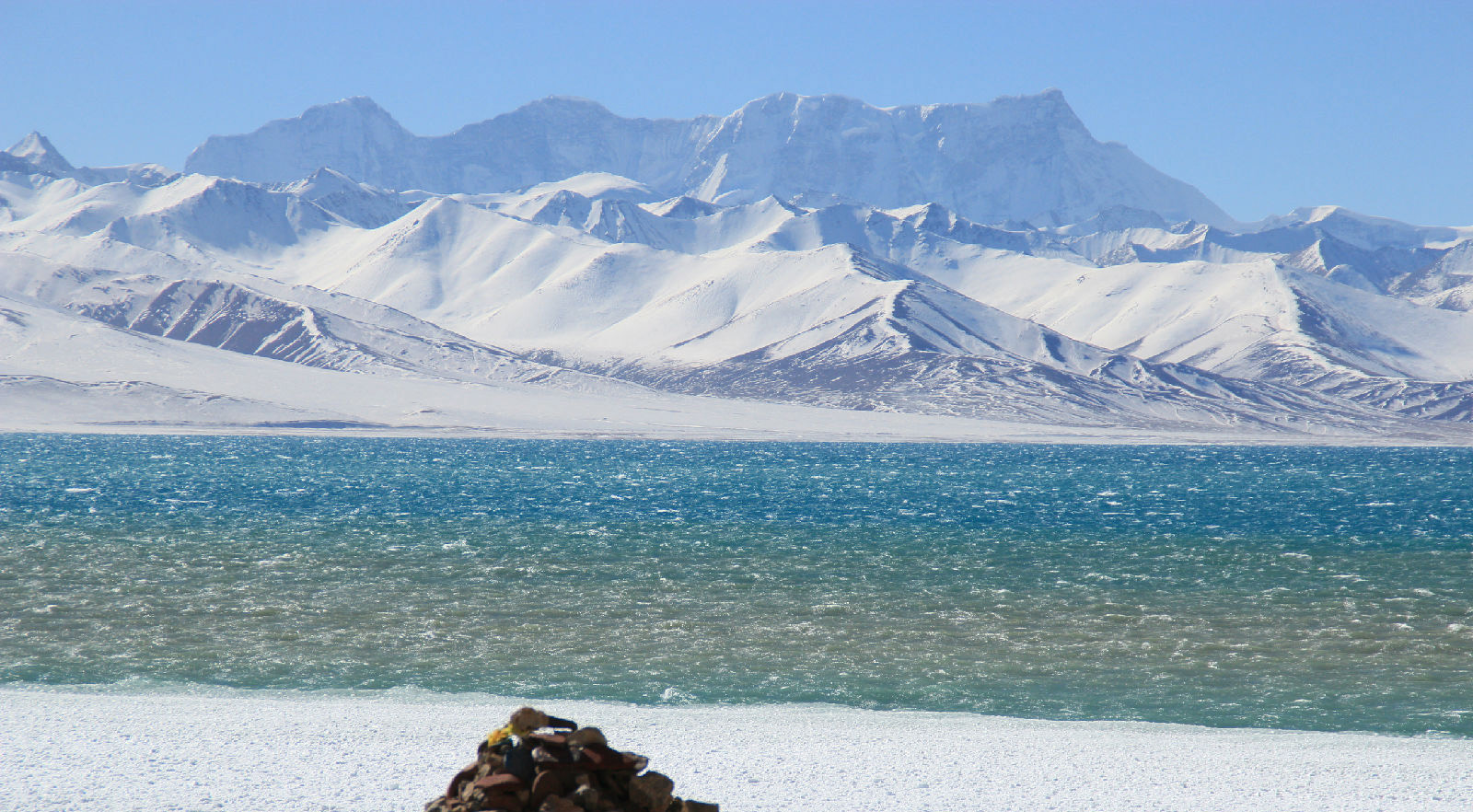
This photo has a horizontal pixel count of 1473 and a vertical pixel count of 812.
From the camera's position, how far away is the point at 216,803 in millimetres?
13234

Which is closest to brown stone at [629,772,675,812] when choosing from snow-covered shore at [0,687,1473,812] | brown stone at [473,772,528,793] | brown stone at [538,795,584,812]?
brown stone at [538,795,584,812]

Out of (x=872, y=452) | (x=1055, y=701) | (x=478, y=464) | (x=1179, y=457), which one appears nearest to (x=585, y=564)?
(x=1055, y=701)

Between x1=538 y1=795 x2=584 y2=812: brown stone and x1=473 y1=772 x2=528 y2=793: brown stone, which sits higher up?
x1=473 y1=772 x2=528 y2=793: brown stone

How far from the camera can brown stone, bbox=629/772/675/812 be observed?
8883 millimetres

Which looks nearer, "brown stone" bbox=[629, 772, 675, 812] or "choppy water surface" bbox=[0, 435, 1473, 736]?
"brown stone" bbox=[629, 772, 675, 812]

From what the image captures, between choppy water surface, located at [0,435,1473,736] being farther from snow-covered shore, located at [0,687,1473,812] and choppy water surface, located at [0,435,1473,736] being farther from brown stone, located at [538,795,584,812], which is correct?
brown stone, located at [538,795,584,812]

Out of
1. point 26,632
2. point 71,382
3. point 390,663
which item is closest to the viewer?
point 390,663

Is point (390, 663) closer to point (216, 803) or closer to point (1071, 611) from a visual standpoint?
point (216, 803)

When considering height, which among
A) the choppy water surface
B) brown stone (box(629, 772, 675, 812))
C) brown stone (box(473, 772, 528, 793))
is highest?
brown stone (box(473, 772, 528, 793))

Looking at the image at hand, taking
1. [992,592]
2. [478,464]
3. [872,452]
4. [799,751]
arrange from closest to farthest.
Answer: [799,751], [992,592], [478,464], [872,452]

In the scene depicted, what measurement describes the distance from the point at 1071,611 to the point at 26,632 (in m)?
22.4

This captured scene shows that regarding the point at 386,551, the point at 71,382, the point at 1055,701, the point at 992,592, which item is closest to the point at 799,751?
the point at 1055,701

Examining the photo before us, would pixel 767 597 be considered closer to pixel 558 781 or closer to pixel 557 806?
pixel 558 781

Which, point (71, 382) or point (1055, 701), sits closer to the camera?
point (1055, 701)
